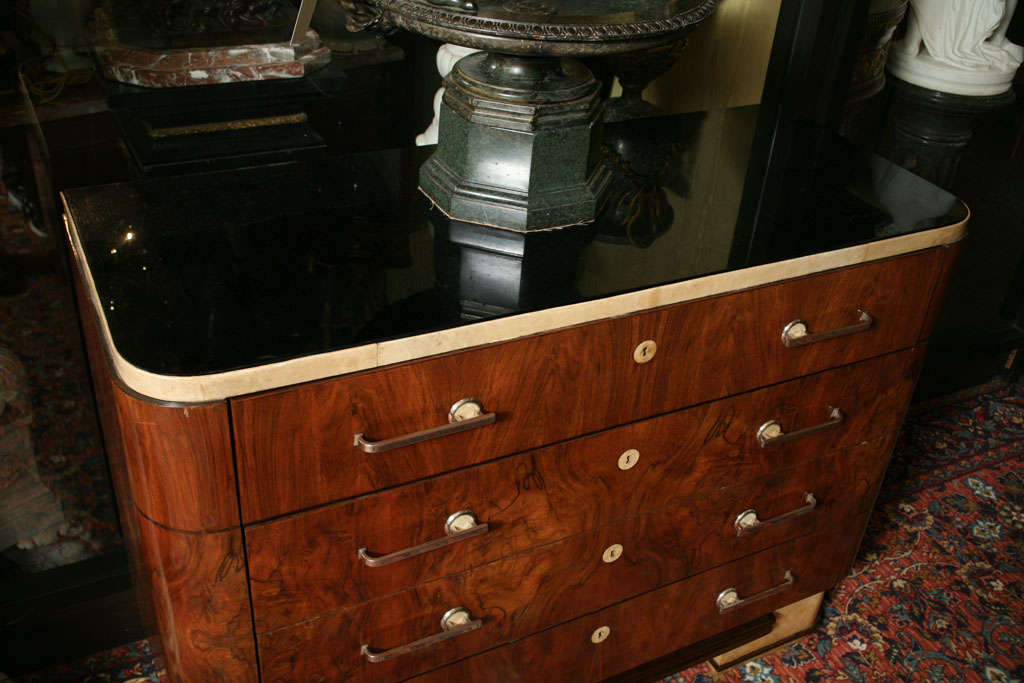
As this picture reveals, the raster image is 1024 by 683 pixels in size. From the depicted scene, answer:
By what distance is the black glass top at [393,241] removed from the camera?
0.94 m

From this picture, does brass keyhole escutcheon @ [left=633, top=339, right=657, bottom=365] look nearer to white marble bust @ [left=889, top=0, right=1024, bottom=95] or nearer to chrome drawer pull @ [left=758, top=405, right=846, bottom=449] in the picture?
chrome drawer pull @ [left=758, top=405, right=846, bottom=449]

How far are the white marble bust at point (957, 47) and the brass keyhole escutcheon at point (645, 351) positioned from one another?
1.14 meters

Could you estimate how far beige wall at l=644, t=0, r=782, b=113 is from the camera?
1.68 meters

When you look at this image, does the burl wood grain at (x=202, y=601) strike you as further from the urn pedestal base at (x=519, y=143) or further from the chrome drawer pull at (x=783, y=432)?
the chrome drawer pull at (x=783, y=432)

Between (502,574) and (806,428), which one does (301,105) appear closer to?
(502,574)

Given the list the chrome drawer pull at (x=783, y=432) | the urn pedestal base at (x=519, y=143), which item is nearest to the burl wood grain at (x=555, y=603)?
the chrome drawer pull at (x=783, y=432)

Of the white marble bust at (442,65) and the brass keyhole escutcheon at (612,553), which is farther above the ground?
the white marble bust at (442,65)

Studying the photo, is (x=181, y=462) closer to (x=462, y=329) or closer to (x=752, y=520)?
(x=462, y=329)

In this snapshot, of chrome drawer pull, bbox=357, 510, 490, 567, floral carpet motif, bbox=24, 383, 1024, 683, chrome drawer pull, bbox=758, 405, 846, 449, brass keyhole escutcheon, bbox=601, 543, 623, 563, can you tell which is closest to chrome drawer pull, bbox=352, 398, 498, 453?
chrome drawer pull, bbox=357, 510, 490, 567

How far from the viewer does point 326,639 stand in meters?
1.08

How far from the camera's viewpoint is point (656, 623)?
1.42 metres

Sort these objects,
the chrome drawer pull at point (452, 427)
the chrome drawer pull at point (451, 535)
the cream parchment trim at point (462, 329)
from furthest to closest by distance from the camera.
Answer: the chrome drawer pull at point (451, 535) → the chrome drawer pull at point (452, 427) → the cream parchment trim at point (462, 329)

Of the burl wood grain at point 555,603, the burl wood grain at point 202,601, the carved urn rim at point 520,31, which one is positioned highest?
the carved urn rim at point 520,31

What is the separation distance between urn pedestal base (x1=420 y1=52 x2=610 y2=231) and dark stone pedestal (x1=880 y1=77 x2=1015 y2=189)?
1012 millimetres
